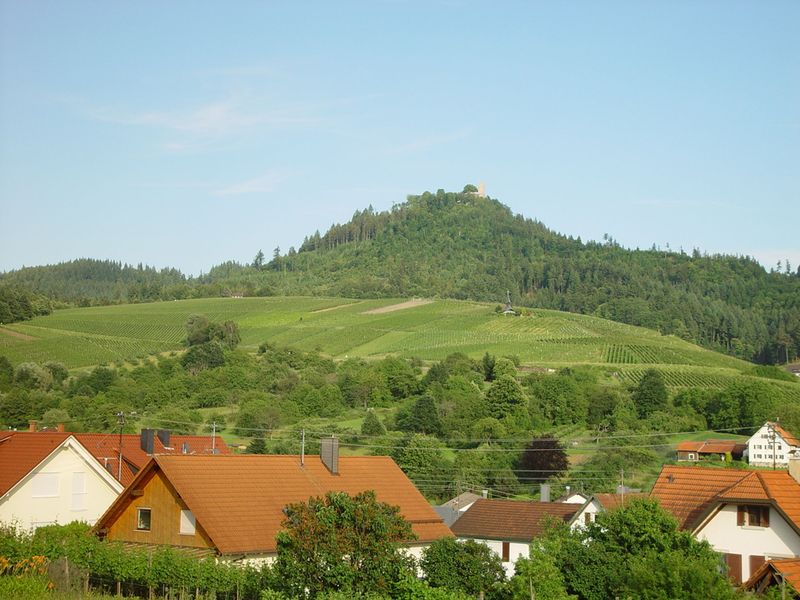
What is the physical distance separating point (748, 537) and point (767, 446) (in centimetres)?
4766

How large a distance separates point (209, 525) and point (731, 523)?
42.1ft

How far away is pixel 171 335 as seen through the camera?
122 m

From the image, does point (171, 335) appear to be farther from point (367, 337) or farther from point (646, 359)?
point (646, 359)

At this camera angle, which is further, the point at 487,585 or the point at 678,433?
the point at 678,433

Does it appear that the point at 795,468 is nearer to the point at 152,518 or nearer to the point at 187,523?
the point at 187,523

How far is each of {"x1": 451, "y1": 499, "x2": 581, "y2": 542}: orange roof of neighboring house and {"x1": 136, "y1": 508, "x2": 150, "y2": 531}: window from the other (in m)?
13.8

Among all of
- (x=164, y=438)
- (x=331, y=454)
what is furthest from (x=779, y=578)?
(x=164, y=438)

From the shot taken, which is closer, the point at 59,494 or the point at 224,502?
the point at 224,502

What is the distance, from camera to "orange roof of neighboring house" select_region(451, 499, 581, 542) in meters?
37.1

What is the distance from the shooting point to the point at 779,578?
2081 cm

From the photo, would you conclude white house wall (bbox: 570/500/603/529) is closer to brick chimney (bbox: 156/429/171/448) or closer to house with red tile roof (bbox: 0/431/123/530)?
house with red tile roof (bbox: 0/431/123/530)

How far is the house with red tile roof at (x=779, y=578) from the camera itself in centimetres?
2028

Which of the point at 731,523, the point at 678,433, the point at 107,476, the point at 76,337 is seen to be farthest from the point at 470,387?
the point at 731,523

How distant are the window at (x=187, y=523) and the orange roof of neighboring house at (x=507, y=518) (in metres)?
13.9
